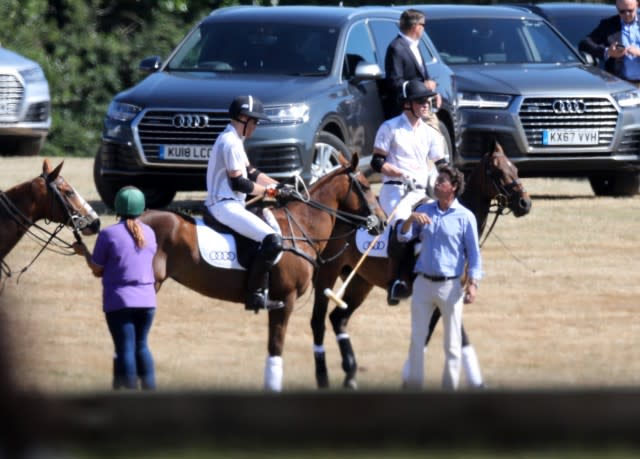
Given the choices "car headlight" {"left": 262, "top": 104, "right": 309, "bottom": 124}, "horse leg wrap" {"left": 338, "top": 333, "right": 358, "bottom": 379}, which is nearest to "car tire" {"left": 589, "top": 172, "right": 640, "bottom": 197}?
"car headlight" {"left": 262, "top": 104, "right": 309, "bottom": 124}

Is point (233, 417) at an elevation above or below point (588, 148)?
above

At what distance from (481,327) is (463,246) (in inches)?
114

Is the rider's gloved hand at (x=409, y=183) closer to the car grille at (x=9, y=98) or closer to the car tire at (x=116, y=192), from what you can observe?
the car tire at (x=116, y=192)

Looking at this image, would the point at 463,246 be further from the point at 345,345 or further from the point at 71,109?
the point at 71,109

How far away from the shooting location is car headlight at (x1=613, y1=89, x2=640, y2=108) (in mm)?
18078

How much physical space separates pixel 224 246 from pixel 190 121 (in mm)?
4951

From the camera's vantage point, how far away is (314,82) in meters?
15.6

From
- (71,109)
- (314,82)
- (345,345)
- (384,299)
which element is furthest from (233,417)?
(71,109)

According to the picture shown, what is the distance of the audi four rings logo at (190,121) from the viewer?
15.1 m

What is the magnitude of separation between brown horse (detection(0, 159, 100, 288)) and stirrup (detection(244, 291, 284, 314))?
1142mm

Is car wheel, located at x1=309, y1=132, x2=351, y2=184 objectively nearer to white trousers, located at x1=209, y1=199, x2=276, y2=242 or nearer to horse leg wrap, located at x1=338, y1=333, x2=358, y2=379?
horse leg wrap, located at x1=338, y1=333, x2=358, y2=379

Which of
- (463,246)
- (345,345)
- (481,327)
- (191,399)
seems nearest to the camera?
(191,399)

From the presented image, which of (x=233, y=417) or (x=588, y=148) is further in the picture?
(x=588, y=148)

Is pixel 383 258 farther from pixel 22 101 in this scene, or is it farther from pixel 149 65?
pixel 22 101
